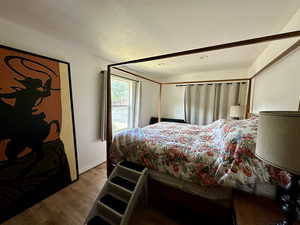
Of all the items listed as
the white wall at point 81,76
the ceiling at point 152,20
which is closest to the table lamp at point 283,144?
the ceiling at point 152,20

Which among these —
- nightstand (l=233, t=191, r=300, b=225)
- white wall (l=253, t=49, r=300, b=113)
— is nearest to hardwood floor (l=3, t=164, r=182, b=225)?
nightstand (l=233, t=191, r=300, b=225)

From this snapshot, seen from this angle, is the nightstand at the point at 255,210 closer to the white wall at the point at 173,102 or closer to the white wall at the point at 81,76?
the white wall at the point at 81,76

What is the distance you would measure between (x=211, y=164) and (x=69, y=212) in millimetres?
1825

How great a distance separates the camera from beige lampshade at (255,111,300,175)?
0.59 m

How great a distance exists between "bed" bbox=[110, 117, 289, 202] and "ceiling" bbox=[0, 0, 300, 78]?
1194 millimetres

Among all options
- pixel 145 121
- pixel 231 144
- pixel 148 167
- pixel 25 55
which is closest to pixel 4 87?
pixel 25 55

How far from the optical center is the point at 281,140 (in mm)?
630

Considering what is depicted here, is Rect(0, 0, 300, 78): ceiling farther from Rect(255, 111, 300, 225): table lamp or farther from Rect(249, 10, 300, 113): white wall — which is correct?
Rect(255, 111, 300, 225): table lamp

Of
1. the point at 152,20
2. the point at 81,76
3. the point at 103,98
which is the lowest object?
the point at 103,98

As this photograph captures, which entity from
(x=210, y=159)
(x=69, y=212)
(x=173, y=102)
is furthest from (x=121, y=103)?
(x=210, y=159)

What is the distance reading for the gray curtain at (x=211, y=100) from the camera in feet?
11.0

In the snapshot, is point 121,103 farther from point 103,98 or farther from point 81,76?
point 81,76

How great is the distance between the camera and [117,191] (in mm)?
1592

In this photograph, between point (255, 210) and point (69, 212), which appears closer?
point (255, 210)
